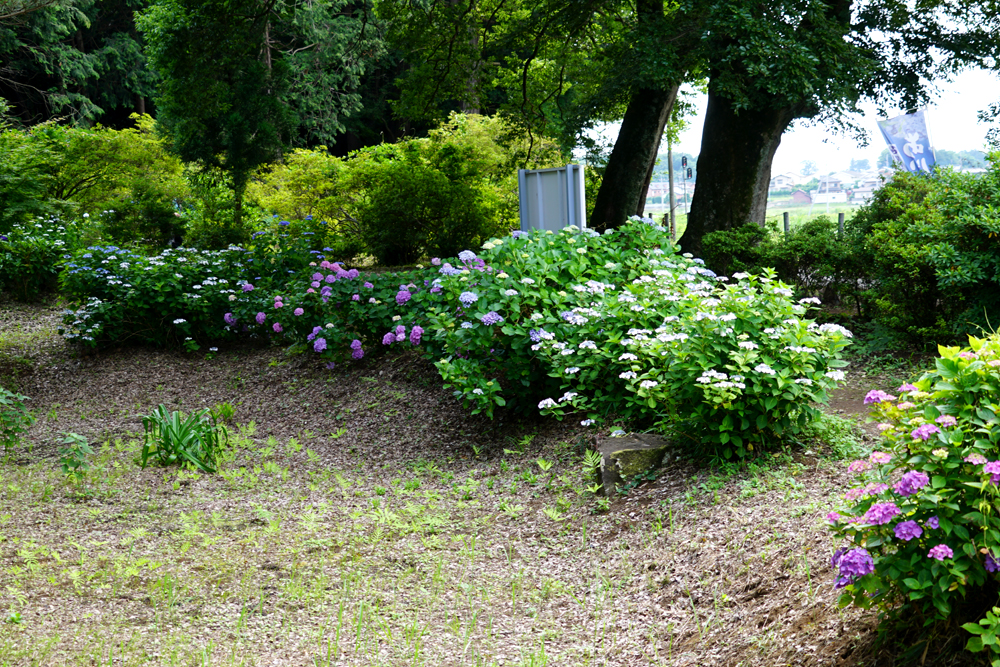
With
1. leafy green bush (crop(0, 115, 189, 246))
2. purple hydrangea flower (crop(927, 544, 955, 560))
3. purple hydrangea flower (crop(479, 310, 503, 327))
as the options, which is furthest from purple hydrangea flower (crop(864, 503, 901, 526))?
leafy green bush (crop(0, 115, 189, 246))

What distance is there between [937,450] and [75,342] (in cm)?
897

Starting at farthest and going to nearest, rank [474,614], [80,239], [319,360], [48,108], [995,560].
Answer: [48,108] → [80,239] → [319,360] → [474,614] → [995,560]

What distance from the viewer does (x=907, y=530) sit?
209 cm

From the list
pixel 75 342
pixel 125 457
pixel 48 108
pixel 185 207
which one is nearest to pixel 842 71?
pixel 125 457

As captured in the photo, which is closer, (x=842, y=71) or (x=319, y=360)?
(x=842, y=71)

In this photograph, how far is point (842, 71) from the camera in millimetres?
7305

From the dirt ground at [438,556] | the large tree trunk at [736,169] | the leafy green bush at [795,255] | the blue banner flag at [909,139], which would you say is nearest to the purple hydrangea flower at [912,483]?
the dirt ground at [438,556]

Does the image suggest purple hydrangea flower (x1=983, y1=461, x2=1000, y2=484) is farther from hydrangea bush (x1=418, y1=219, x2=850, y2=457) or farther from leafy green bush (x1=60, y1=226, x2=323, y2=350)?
leafy green bush (x1=60, y1=226, x2=323, y2=350)

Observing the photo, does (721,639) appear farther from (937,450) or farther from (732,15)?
(732,15)

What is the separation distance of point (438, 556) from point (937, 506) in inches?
92.7

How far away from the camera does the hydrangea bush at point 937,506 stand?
210cm

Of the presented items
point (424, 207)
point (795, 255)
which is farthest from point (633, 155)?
point (795, 255)

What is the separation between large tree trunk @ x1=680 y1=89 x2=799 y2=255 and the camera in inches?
337

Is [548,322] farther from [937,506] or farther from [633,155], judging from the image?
[633,155]
